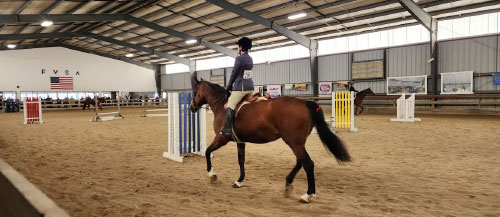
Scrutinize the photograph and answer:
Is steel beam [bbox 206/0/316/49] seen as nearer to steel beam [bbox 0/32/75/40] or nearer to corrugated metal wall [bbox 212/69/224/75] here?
corrugated metal wall [bbox 212/69/224/75]

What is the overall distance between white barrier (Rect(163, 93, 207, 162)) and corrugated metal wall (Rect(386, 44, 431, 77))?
641 inches

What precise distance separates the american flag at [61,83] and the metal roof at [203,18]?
3.87m

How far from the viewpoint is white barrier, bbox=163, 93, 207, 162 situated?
5.62m

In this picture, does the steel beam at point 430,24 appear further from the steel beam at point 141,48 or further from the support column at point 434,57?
the steel beam at point 141,48

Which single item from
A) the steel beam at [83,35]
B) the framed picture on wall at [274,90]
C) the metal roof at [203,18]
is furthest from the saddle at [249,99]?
the steel beam at [83,35]

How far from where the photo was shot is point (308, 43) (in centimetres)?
2098

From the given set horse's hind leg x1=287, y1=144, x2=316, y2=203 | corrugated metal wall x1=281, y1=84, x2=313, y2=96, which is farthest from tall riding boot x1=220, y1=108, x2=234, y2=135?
corrugated metal wall x1=281, y1=84, x2=313, y2=96

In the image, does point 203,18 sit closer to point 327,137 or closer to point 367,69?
point 367,69

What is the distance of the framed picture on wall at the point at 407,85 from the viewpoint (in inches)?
693

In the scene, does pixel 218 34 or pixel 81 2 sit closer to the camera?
pixel 81 2

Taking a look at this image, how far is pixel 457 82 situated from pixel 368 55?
17.5 ft

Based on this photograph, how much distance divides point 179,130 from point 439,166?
447cm

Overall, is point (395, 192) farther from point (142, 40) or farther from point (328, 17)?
point (142, 40)

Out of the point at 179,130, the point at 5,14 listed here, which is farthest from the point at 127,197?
the point at 5,14
